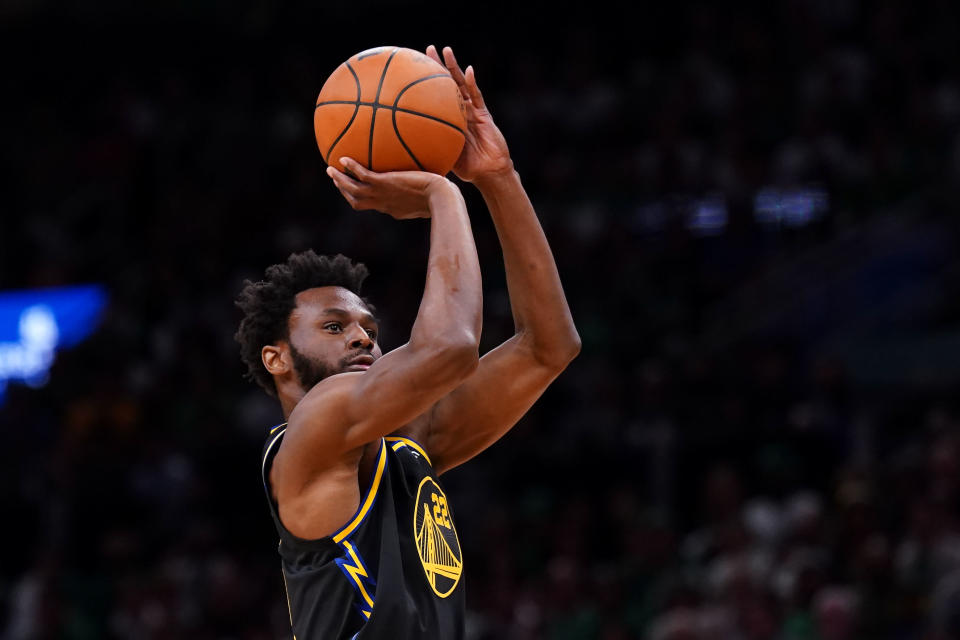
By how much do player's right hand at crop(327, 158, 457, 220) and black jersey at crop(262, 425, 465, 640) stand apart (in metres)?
0.61

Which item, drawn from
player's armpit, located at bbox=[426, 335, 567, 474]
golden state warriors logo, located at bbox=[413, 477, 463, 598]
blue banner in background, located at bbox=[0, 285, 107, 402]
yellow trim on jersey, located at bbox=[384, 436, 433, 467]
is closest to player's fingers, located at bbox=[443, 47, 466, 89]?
player's armpit, located at bbox=[426, 335, 567, 474]

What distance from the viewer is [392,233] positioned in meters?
11.3

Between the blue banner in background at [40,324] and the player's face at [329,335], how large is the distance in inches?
359

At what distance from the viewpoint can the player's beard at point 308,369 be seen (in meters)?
3.61

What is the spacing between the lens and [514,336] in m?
3.89

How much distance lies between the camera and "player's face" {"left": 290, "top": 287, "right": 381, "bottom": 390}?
360 centimetres

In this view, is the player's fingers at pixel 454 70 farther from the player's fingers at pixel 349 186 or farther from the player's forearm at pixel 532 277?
the player's fingers at pixel 349 186

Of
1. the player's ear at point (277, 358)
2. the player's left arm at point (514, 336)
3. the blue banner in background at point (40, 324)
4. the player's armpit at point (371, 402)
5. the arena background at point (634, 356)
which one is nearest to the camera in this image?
the player's armpit at point (371, 402)

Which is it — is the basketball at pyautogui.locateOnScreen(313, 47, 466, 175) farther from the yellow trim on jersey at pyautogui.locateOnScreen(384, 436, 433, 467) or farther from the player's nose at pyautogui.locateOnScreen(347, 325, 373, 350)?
the yellow trim on jersey at pyautogui.locateOnScreen(384, 436, 433, 467)

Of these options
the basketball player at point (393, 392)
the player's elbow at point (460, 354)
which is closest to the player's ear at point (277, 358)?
the basketball player at point (393, 392)

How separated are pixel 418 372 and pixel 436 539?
21.0 inches

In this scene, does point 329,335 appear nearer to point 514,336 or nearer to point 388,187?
point 388,187

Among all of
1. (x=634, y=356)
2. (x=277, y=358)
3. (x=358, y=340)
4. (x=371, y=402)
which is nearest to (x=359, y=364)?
(x=358, y=340)

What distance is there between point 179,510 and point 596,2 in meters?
6.38
